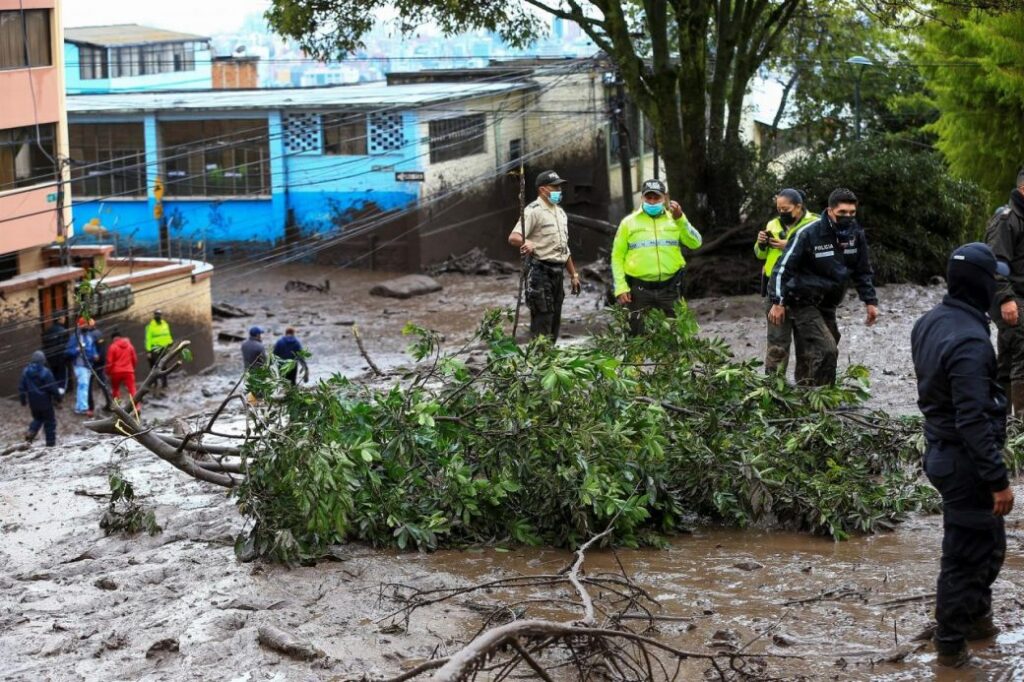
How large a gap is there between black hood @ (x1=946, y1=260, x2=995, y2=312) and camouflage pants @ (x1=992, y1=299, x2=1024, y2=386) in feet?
12.7

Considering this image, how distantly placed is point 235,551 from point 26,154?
22.1m

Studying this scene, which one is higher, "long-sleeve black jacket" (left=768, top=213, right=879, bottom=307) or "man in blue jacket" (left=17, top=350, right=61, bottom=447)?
"long-sleeve black jacket" (left=768, top=213, right=879, bottom=307)

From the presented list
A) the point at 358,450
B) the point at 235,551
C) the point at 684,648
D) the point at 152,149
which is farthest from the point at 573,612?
the point at 152,149

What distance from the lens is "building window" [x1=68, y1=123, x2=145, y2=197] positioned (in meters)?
36.5

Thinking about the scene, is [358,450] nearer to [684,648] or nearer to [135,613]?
[135,613]

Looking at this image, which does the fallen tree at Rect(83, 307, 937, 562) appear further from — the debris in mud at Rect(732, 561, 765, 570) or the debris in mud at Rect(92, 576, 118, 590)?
the debris in mud at Rect(92, 576, 118, 590)

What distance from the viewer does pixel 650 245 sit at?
11.4 metres

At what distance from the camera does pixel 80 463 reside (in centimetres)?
1337

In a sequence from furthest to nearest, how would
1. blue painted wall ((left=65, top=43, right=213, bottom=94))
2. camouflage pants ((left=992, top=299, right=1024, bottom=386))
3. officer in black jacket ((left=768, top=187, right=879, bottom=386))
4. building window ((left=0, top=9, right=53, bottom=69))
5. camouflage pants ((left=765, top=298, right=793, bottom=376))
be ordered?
1. blue painted wall ((left=65, top=43, right=213, bottom=94))
2. building window ((left=0, top=9, right=53, bottom=69))
3. camouflage pants ((left=765, top=298, right=793, bottom=376))
4. officer in black jacket ((left=768, top=187, right=879, bottom=386))
5. camouflage pants ((left=992, top=299, right=1024, bottom=386))

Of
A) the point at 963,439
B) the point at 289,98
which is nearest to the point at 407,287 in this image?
the point at 289,98

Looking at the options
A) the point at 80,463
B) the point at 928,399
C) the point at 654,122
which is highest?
the point at 654,122

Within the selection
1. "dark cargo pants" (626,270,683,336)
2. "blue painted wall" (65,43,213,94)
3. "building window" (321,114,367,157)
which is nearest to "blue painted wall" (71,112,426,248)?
"building window" (321,114,367,157)

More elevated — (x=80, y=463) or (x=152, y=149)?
(x=152, y=149)

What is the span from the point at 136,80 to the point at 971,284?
193ft
